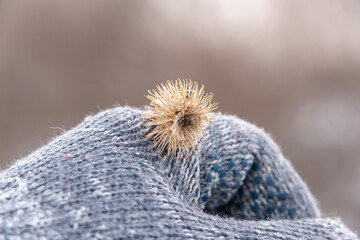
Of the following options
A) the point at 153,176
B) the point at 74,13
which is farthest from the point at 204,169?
the point at 74,13

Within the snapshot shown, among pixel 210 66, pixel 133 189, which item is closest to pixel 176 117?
pixel 133 189

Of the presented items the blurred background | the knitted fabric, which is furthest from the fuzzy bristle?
the blurred background

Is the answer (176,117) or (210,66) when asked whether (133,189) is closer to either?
(176,117)

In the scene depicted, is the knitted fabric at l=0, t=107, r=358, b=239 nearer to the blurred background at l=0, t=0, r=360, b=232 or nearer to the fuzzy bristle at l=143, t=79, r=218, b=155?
the fuzzy bristle at l=143, t=79, r=218, b=155

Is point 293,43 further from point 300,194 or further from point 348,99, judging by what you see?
point 300,194

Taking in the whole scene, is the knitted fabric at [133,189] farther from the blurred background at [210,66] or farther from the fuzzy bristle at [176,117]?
the blurred background at [210,66]

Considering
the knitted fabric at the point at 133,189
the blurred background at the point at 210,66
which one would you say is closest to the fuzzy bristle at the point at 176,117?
the knitted fabric at the point at 133,189

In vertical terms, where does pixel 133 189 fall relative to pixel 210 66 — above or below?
below
